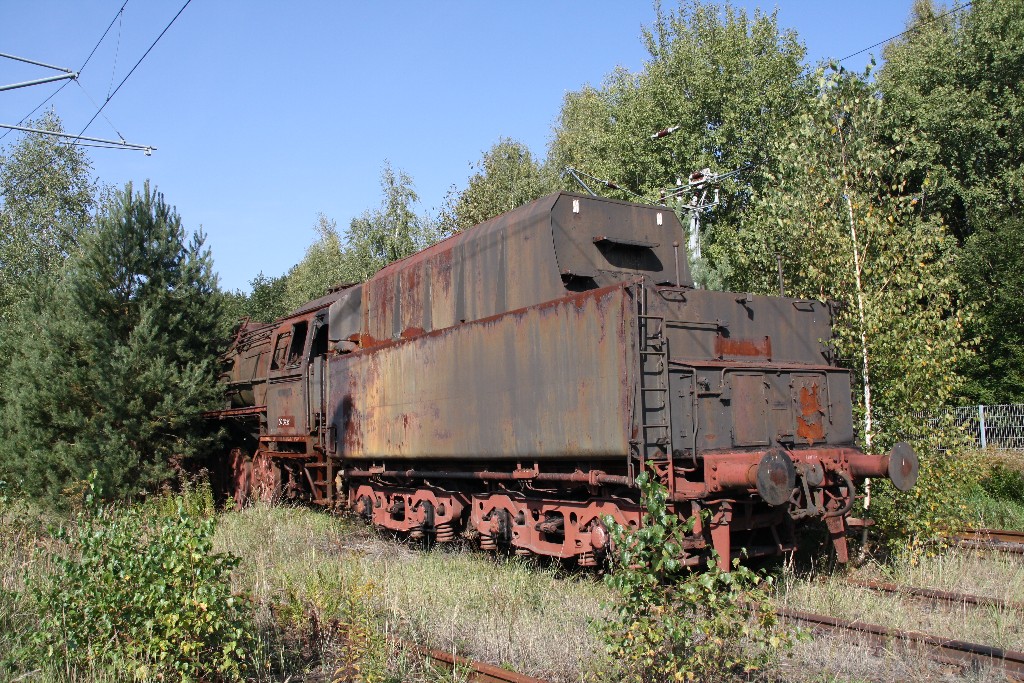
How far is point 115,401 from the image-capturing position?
13.3 m

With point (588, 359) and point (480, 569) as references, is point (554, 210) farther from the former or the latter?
point (480, 569)

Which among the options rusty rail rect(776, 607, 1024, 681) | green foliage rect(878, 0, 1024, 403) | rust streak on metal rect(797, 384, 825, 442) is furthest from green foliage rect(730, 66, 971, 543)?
green foliage rect(878, 0, 1024, 403)

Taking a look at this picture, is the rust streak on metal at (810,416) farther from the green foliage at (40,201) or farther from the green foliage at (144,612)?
the green foliage at (40,201)

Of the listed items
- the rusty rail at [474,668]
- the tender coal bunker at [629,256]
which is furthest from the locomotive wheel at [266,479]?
the rusty rail at [474,668]

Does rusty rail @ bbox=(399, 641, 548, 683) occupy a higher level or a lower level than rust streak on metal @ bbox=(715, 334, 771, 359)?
lower

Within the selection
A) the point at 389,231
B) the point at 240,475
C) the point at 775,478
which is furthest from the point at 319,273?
the point at 775,478

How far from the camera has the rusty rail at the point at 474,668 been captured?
5453 mm

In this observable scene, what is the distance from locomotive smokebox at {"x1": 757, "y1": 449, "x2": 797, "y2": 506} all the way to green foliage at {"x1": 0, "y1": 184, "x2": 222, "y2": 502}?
1021 centimetres

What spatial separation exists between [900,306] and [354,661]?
7391mm

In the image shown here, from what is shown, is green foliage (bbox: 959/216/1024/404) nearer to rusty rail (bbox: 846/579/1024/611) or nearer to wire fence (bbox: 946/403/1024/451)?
wire fence (bbox: 946/403/1024/451)

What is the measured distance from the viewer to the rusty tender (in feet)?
24.1

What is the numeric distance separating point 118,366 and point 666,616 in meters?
11.1

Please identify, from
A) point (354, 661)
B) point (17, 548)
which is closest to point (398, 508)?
point (17, 548)

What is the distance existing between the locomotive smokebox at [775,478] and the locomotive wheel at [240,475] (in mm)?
10601
